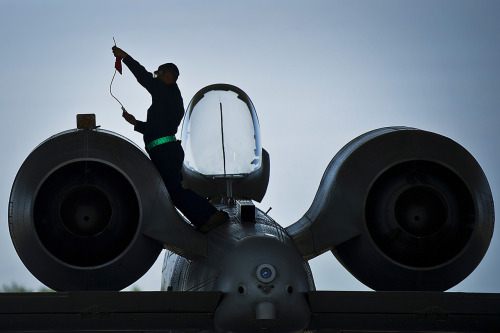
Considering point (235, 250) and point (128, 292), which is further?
point (235, 250)

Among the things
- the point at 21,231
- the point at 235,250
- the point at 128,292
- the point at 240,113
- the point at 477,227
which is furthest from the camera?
the point at 240,113

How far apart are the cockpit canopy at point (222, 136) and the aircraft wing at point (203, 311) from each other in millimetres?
3021

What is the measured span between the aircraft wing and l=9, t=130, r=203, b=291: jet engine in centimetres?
149

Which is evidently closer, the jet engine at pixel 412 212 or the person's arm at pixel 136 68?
the jet engine at pixel 412 212

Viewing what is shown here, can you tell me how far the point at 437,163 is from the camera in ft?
31.8

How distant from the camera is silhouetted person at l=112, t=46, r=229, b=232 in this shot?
959cm

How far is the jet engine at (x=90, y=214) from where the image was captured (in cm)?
909

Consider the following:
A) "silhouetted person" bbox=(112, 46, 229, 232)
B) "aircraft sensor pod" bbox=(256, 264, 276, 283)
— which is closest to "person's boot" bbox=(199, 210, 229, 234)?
"silhouetted person" bbox=(112, 46, 229, 232)

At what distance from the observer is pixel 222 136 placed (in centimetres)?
1078

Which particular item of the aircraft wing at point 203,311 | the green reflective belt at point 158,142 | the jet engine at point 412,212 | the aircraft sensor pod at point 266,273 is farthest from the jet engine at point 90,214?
the jet engine at point 412,212

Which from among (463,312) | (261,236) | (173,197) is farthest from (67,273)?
(463,312)

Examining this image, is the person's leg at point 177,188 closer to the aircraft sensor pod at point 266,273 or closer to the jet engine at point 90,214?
the jet engine at point 90,214

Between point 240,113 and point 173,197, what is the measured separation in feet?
5.67

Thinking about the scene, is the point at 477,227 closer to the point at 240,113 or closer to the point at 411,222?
the point at 411,222
